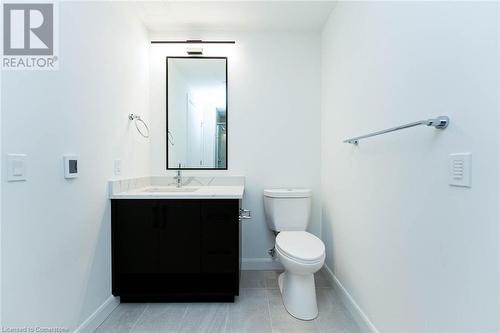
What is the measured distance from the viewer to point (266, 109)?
242 cm

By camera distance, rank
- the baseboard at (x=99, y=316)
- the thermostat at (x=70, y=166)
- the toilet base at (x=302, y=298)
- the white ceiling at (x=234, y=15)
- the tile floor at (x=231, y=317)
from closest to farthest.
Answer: the thermostat at (x=70, y=166)
the baseboard at (x=99, y=316)
the tile floor at (x=231, y=317)
the toilet base at (x=302, y=298)
the white ceiling at (x=234, y=15)

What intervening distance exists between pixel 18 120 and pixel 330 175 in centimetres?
199

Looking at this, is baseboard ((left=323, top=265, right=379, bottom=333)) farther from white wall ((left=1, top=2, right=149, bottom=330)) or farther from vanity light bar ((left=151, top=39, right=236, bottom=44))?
vanity light bar ((left=151, top=39, right=236, bottom=44))

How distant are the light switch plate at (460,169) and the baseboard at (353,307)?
98 centimetres

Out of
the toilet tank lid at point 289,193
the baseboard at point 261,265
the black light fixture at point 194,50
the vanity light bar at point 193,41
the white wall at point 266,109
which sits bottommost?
the baseboard at point 261,265

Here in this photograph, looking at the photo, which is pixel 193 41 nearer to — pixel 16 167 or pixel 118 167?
pixel 118 167

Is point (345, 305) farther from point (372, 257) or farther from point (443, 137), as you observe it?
point (443, 137)

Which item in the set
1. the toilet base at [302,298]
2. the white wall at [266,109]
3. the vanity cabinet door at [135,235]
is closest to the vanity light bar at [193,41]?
the white wall at [266,109]

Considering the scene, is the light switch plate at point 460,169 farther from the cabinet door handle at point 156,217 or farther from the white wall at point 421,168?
the cabinet door handle at point 156,217

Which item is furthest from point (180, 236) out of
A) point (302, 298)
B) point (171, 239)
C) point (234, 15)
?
point (234, 15)

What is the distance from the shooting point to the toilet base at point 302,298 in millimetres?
1675

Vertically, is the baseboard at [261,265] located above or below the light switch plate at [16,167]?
below

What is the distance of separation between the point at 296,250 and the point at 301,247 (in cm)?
6

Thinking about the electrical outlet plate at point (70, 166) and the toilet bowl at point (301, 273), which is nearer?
the electrical outlet plate at point (70, 166)
